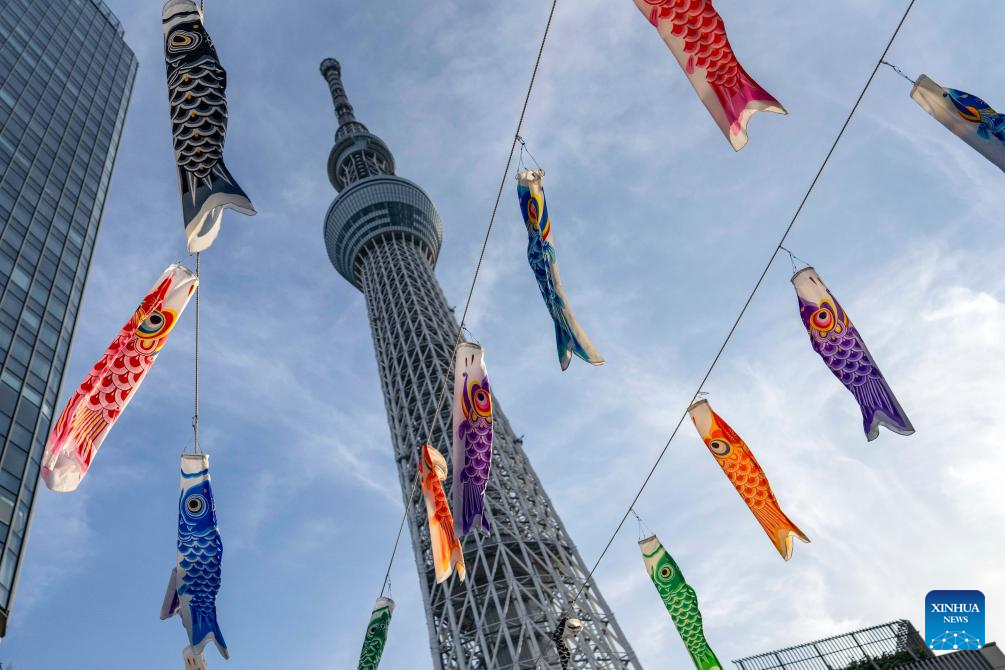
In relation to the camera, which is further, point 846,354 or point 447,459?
point 447,459

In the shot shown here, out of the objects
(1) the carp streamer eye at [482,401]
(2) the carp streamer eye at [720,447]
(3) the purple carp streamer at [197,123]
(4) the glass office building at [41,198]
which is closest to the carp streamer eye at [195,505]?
(1) the carp streamer eye at [482,401]

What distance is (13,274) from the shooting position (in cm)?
4888

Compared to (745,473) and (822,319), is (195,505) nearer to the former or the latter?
(745,473)

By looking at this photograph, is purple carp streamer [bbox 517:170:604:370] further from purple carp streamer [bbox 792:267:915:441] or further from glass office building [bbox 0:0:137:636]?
glass office building [bbox 0:0:137:636]

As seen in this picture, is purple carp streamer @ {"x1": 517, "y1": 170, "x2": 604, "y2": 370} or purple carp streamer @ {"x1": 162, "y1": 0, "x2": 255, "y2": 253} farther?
purple carp streamer @ {"x1": 517, "y1": 170, "x2": 604, "y2": 370}

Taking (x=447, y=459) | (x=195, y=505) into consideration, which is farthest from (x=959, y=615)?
(x=447, y=459)

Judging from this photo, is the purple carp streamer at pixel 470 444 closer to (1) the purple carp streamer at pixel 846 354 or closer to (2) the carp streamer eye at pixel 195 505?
(2) the carp streamer eye at pixel 195 505

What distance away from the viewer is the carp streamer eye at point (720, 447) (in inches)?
724

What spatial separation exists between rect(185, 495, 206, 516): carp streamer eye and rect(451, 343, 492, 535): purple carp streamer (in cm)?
563

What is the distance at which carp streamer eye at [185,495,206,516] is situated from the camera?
1630cm

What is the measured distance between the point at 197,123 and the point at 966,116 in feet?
46.4

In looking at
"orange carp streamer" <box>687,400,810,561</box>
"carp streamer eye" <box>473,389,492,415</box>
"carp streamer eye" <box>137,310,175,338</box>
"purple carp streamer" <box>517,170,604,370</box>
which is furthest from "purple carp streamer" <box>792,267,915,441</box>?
"carp streamer eye" <box>137,310,175,338</box>

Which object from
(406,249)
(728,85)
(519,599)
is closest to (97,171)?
(406,249)

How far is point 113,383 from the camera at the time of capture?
48.3 ft
